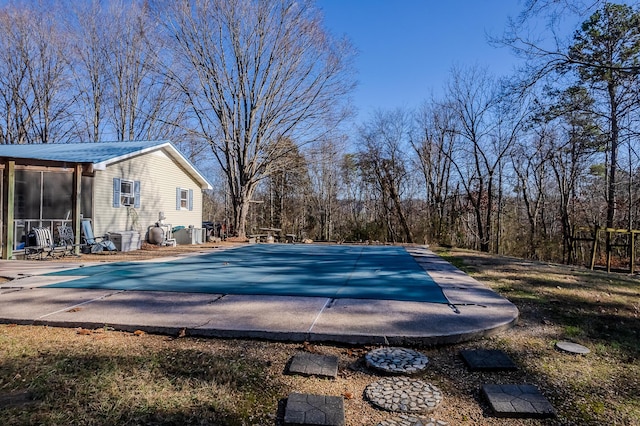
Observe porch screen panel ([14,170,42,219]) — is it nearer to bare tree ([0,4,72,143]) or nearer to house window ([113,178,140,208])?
house window ([113,178,140,208])

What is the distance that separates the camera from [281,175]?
25.0m

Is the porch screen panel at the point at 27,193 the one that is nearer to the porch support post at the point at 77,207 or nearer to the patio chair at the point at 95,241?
the patio chair at the point at 95,241

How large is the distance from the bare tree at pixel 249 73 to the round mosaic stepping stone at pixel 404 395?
15.2 meters

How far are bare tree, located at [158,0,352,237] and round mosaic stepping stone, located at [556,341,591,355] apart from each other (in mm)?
14932

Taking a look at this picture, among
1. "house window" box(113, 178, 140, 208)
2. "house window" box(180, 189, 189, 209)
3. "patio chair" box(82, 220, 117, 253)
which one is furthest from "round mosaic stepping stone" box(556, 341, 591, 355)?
"house window" box(180, 189, 189, 209)

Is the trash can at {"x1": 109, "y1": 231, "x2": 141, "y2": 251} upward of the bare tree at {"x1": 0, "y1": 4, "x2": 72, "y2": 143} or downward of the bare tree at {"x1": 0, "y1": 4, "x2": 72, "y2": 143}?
downward

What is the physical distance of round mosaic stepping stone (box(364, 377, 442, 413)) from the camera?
2.22 metres

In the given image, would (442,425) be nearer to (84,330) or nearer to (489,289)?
(84,330)

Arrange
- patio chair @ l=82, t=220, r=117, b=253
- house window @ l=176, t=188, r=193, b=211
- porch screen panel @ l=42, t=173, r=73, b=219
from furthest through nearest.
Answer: house window @ l=176, t=188, r=193, b=211 → porch screen panel @ l=42, t=173, r=73, b=219 → patio chair @ l=82, t=220, r=117, b=253

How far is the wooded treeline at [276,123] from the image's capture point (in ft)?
55.0

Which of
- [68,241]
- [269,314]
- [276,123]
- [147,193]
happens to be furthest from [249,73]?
[269,314]

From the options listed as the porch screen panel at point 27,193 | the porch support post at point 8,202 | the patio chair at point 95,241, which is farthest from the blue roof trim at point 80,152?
the patio chair at point 95,241

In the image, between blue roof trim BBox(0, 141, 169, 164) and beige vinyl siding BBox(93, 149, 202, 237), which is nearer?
blue roof trim BBox(0, 141, 169, 164)

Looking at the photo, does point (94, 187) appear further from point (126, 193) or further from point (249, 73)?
point (249, 73)
